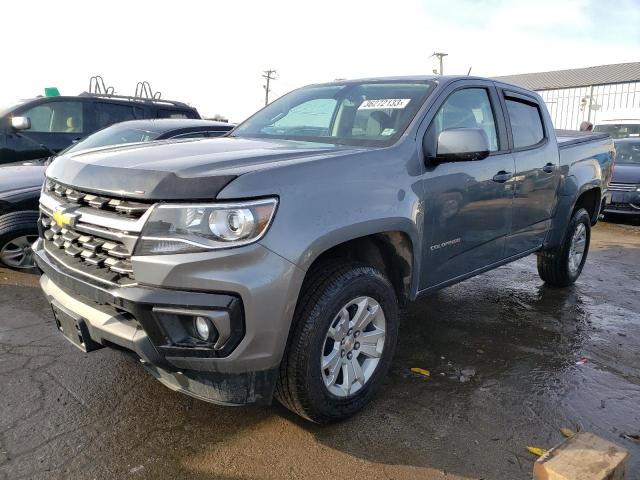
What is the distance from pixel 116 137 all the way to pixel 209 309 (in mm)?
4250

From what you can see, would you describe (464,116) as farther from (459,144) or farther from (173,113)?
(173,113)

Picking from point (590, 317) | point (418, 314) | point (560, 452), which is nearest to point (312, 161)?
point (560, 452)

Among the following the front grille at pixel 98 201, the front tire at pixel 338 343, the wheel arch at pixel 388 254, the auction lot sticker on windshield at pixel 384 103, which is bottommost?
the front tire at pixel 338 343

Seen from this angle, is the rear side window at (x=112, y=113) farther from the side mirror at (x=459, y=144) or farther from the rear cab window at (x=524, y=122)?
the side mirror at (x=459, y=144)

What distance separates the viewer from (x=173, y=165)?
231cm

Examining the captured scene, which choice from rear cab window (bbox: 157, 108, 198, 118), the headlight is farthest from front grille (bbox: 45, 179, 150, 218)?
rear cab window (bbox: 157, 108, 198, 118)

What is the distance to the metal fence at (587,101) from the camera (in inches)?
1009

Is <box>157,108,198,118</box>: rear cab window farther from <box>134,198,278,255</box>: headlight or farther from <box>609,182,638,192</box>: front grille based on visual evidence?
<box>609,182,638,192</box>: front grille

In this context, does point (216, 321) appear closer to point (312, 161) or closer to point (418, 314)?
point (312, 161)

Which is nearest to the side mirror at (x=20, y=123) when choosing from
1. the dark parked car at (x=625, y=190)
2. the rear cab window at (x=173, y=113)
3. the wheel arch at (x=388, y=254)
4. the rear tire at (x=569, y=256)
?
the rear cab window at (x=173, y=113)

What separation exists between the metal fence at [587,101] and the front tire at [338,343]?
24155 millimetres

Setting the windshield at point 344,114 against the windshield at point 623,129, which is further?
the windshield at point 623,129

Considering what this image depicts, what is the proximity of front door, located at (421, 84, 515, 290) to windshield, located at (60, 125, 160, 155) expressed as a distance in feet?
11.1

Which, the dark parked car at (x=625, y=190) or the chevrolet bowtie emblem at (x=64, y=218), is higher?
the chevrolet bowtie emblem at (x=64, y=218)
